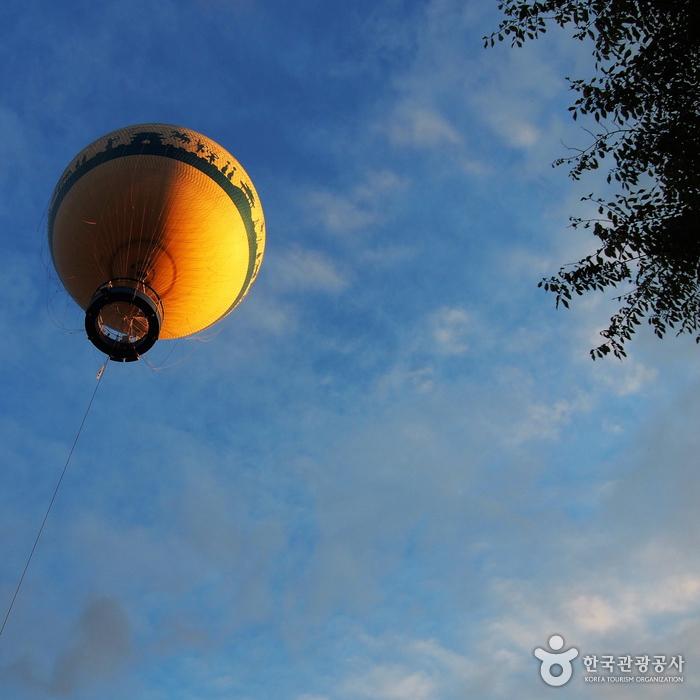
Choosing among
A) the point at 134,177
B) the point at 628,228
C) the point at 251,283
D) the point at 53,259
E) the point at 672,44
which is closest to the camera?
the point at 672,44

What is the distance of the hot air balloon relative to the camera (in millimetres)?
16312

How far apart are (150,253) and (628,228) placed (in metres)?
10.4

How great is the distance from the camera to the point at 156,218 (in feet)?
53.4

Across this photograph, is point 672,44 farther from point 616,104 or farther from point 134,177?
point 134,177

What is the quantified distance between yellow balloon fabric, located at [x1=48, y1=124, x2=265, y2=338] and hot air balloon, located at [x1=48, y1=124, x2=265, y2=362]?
2cm

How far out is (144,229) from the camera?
16328 millimetres

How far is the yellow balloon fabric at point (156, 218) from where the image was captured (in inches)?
642

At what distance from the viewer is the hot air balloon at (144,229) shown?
53.5 ft

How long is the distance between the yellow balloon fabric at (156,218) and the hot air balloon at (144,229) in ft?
0.08

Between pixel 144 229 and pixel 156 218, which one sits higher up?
pixel 156 218

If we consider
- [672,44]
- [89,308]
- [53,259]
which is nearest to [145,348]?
[89,308]

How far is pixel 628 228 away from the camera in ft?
36.1

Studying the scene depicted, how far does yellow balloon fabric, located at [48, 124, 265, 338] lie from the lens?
1630 centimetres

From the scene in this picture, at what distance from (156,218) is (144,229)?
14.9 inches
